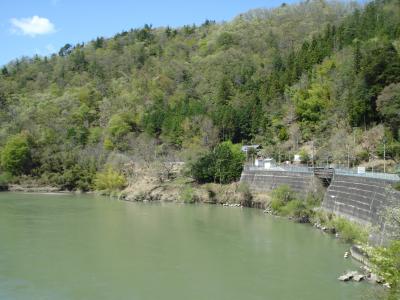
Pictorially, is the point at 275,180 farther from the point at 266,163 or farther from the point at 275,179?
the point at 266,163

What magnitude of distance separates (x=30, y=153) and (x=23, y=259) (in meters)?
41.6

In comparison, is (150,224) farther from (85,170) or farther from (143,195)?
(85,170)

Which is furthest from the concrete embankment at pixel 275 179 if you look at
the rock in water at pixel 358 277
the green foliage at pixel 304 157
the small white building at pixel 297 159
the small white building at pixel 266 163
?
the rock in water at pixel 358 277

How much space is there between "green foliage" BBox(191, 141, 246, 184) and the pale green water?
409 inches

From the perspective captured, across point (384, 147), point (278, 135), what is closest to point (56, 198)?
point (278, 135)

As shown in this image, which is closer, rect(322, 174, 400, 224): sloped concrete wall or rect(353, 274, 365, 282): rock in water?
rect(353, 274, 365, 282): rock in water

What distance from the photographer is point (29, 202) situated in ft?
145

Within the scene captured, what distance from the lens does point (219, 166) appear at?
1788 inches

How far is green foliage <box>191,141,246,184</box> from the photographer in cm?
4547

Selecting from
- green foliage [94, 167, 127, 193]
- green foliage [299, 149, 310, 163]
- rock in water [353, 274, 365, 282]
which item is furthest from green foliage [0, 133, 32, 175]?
rock in water [353, 274, 365, 282]

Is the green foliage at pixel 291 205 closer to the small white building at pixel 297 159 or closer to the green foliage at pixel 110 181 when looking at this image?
the small white building at pixel 297 159

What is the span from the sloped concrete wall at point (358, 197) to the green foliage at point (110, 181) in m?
26.4

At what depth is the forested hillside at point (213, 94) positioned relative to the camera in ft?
134

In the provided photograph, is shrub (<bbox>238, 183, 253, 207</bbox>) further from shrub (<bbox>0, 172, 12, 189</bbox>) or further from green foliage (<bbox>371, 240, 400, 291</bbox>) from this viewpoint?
shrub (<bbox>0, 172, 12, 189</bbox>)
